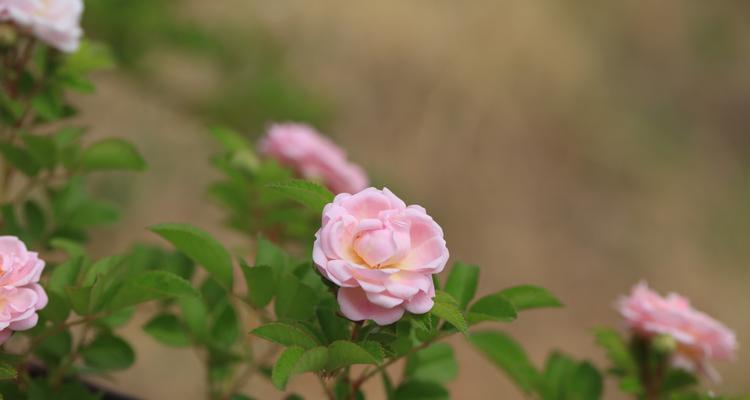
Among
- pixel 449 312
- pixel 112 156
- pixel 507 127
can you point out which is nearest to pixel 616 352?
pixel 449 312

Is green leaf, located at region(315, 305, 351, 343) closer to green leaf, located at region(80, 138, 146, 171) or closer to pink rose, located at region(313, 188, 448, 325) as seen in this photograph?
pink rose, located at region(313, 188, 448, 325)

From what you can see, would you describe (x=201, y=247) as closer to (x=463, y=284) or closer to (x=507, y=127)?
(x=463, y=284)

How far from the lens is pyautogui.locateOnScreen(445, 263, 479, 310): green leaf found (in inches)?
19.0

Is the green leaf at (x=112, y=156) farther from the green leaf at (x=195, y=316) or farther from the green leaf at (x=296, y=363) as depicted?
the green leaf at (x=296, y=363)

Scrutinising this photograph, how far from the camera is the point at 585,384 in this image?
22.4 inches

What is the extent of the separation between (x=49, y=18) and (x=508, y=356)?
414mm

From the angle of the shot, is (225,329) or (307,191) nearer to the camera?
(307,191)

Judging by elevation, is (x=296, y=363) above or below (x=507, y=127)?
above

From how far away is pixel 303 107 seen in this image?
1.87 meters

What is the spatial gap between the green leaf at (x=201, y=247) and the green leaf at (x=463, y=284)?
140 millimetres

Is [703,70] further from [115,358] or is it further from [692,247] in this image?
[115,358]

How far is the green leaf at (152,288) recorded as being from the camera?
0.42 meters

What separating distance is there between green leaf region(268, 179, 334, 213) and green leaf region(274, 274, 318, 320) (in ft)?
0.16

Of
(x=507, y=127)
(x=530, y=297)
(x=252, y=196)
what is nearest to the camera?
(x=530, y=297)
